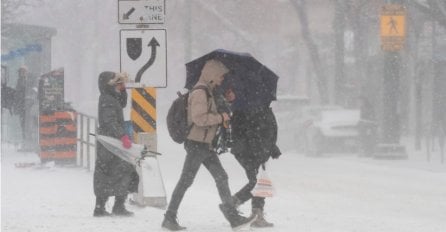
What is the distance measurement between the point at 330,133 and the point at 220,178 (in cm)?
1516

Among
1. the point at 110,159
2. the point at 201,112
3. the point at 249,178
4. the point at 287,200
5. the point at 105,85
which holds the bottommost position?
the point at 287,200

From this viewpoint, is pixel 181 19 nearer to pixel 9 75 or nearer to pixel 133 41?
pixel 9 75

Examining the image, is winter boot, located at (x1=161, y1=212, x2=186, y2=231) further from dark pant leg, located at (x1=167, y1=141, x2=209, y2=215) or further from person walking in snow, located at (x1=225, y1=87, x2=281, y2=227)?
person walking in snow, located at (x1=225, y1=87, x2=281, y2=227)

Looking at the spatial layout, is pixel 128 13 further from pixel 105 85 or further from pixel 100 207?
pixel 100 207

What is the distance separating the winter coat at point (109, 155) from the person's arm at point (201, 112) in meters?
1.56

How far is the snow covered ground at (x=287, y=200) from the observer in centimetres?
988

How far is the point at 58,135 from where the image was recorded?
1728cm

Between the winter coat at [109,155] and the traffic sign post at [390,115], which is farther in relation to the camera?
the traffic sign post at [390,115]

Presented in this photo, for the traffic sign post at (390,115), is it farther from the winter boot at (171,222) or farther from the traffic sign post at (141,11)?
the winter boot at (171,222)

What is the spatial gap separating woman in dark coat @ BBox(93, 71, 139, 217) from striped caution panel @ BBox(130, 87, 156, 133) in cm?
94

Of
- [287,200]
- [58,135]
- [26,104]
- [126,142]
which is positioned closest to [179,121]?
[126,142]

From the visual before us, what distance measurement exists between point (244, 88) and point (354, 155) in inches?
581

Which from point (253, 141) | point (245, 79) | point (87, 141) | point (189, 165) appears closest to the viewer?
point (189, 165)

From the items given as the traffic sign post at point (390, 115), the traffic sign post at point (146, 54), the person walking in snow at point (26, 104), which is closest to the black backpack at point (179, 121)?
the traffic sign post at point (146, 54)
